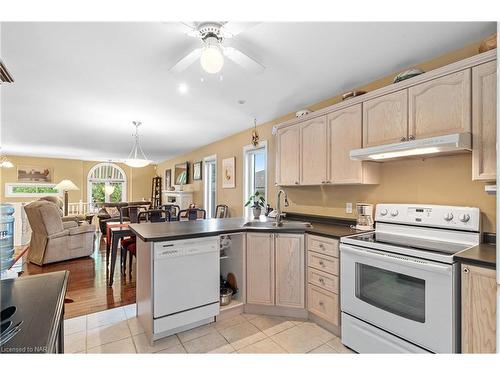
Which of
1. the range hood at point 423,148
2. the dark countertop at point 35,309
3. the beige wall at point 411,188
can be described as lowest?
the dark countertop at point 35,309

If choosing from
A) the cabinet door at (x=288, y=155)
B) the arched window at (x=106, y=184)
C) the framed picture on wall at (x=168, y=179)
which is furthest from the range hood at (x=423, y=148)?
the arched window at (x=106, y=184)

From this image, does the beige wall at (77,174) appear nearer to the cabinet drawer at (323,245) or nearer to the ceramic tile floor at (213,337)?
the ceramic tile floor at (213,337)

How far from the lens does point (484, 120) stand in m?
1.57

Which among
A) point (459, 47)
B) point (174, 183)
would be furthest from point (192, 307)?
point (174, 183)

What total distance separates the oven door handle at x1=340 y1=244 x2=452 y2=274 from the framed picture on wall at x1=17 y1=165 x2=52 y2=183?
923cm

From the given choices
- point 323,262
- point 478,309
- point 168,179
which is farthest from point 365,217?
point 168,179

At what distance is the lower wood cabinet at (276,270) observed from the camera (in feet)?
7.86

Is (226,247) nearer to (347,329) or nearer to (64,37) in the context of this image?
(347,329)

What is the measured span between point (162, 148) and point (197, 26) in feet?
16.3

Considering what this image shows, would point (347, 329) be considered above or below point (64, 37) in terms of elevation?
below

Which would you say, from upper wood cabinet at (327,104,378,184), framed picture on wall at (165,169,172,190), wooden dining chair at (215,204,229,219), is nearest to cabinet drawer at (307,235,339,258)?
upper wood cabinet at (327,104,378,184)

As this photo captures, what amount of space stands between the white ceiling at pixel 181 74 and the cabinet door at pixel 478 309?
1.56 meters
